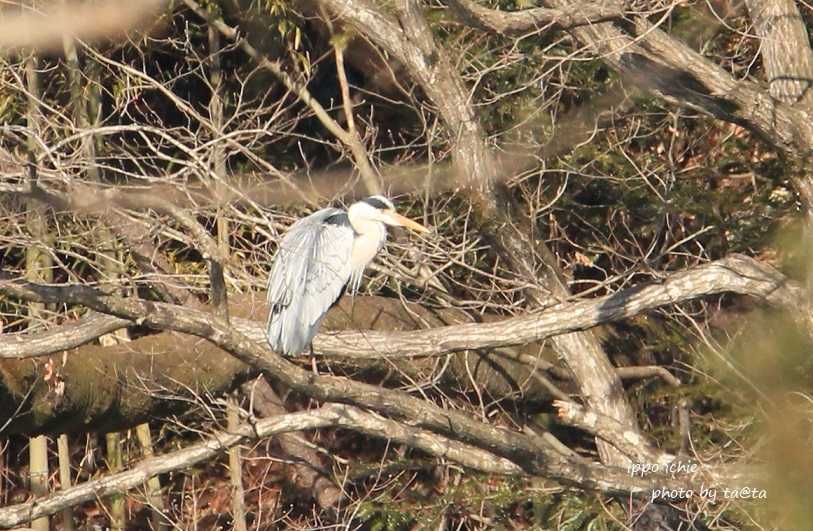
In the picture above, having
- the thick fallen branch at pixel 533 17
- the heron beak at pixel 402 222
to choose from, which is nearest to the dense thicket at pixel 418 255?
the thick fallen branch at pixel 533 17

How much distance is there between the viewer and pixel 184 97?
25.9 feet

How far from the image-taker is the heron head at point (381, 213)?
5664 mm

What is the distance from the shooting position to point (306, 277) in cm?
520

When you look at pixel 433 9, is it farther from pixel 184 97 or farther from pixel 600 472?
pixel 600 472

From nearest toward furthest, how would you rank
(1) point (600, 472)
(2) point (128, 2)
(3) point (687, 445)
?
(2) point (128, 2)
(1) point (600, 472)
(3) point (687, 445)

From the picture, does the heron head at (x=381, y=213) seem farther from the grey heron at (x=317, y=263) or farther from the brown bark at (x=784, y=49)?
the brown bark at (x=784, y=49)

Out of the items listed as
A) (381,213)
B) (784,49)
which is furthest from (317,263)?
Result: (784,49)

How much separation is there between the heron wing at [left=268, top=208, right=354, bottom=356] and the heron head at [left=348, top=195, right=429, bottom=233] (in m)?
0.12

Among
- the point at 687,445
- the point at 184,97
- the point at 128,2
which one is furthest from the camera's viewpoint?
the point at 184,97

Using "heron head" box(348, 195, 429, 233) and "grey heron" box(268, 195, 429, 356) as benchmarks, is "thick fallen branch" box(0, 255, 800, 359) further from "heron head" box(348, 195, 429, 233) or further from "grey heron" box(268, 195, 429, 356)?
"heron head" box(348, 195, 429, 233)

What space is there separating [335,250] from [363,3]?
98cm

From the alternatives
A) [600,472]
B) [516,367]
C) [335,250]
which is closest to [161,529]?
[516,367]

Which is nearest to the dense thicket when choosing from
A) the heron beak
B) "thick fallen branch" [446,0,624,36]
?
"thick fallen branch" [446,0,624,36]

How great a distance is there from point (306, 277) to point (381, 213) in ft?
2.05
